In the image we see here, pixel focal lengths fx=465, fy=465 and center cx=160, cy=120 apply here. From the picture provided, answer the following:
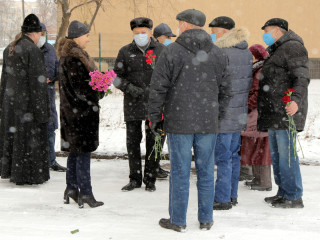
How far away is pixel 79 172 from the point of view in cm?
513

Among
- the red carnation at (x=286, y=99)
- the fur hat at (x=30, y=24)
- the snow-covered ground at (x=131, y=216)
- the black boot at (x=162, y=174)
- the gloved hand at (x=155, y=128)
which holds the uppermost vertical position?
the fur hat at (x=30, y=24)

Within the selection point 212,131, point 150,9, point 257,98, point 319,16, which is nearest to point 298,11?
point 319,16

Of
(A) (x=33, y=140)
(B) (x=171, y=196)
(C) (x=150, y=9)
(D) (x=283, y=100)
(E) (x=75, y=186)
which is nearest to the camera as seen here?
(B) (x=171, y=196)

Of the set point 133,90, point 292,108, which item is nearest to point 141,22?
point 133,90

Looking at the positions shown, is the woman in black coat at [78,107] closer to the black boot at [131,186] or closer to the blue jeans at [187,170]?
the black boot at [131,186]

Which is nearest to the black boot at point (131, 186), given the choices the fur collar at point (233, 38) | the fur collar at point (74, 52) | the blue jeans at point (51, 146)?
the blue jeans at point (51, 146)

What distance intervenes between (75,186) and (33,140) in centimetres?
112

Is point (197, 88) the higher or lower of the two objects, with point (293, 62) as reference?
lower

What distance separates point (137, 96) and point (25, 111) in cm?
145

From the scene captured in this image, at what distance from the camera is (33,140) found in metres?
6.04

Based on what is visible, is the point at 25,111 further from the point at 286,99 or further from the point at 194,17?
the point at 286,99

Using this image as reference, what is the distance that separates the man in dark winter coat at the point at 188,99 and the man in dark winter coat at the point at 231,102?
0.72 meters

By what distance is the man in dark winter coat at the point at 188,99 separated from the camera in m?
4.21

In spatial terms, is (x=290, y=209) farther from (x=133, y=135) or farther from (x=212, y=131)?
(x=133, y=135)
